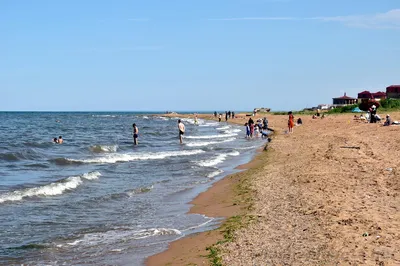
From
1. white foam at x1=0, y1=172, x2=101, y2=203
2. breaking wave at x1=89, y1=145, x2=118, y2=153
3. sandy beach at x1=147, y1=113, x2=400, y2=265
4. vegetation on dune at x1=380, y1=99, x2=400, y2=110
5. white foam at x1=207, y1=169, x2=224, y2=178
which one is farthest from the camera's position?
vegetation on dune at x1=380, y1=99, x2=400, y2=110

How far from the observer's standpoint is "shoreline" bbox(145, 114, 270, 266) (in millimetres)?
7537

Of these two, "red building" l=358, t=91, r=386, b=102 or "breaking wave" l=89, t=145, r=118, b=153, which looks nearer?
"breaking wave" l=89, t=145, r=118, b=153

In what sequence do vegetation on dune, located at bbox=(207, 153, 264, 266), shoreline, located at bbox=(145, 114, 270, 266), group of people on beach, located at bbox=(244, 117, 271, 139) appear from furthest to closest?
group of people on beach, located at bbox=(244, 117, 271, 139), shoreline, located at bbox=(145, 114, 270, 266), vegetation on dune, located at bbox=(207, 153, 264, 266)

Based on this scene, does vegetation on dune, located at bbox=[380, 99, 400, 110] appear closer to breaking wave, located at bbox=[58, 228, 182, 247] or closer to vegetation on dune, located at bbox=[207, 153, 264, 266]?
vegetation on dune, located at bbox=[207, 153, 264, 266]

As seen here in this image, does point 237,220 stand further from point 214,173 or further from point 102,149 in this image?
point 102,149

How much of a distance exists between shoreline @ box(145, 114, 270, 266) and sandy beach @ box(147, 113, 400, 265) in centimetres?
2

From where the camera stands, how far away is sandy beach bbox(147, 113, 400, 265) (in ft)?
22.4

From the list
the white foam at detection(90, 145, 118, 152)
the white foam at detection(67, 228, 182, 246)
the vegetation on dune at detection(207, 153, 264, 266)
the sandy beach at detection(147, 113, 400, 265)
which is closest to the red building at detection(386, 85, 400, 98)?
the white foam at detection(90, 145, 118, 152)

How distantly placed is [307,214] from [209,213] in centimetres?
264

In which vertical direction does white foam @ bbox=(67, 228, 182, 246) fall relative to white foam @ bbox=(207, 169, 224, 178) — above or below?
above

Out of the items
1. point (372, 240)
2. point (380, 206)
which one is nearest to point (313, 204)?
point (380, 206)

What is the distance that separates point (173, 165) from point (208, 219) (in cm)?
1100

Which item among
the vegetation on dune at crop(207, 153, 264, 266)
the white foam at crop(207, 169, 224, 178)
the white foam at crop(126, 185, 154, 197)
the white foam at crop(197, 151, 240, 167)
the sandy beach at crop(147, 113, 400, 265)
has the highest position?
A: the sandy beach at crop(147, 113, 400, 265)

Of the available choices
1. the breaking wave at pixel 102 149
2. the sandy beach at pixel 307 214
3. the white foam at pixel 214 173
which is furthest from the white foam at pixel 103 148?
the sandy beach at pixel 307 214
